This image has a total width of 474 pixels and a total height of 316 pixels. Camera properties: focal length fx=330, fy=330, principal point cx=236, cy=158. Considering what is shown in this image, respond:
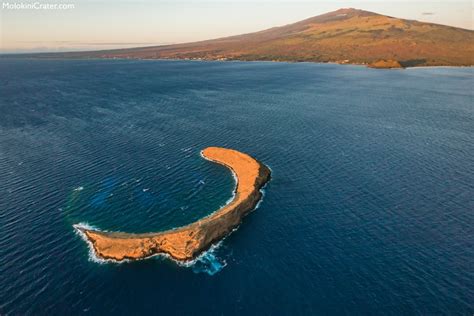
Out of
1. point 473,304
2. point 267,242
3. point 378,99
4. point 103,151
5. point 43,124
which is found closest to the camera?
point 473,304

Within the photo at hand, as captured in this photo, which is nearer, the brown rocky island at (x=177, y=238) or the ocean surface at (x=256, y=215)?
the ocean surface at (x=256, y=215)

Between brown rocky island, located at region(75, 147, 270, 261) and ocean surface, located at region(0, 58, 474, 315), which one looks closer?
ocean surface, located at region(0, 58, 474, 315)

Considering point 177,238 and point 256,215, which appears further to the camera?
point 256,215

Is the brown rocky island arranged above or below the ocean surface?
above

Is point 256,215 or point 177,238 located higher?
point 177,238

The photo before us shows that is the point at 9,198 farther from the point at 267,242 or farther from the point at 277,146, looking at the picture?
the point at 277,146

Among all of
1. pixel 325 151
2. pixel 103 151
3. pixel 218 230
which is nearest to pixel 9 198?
pixel 103 151

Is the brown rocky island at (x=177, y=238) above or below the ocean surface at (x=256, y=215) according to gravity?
above

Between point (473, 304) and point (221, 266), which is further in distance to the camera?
point (221, 266)
